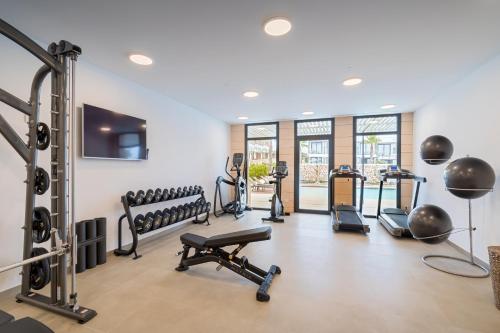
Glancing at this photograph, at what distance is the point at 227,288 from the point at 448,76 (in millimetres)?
4377

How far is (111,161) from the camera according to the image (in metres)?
3.36

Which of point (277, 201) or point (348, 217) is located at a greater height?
point (277, 201)

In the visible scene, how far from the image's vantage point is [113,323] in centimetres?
191

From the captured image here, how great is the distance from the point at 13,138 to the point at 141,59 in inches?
63.0

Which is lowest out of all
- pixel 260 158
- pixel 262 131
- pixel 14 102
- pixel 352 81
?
pixel 260 158

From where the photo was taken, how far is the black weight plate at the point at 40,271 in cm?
208

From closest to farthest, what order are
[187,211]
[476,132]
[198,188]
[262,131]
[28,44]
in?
1. [28,44]
2. [476,132]
3. [187,211]
4. [198,188]
5. [262,131]

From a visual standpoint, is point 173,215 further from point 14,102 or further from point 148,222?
point 14,102

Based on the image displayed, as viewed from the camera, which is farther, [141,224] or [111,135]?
[141,224]

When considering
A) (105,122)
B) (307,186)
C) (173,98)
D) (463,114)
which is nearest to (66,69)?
(105,122)

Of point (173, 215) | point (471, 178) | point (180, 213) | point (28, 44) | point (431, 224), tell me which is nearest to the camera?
point (28, 44)

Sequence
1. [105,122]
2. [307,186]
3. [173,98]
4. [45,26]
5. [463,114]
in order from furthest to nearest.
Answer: [307,186]
[173,98]
[463,114]
[105,122]
[45,26]

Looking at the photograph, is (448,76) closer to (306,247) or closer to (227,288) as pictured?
(306,247)

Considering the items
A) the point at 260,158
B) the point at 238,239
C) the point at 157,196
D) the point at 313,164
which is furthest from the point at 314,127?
the point at 238,239
